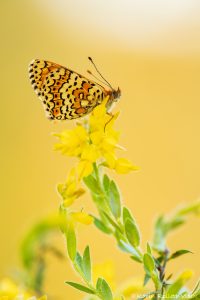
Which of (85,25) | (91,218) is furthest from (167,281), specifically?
(85,25)

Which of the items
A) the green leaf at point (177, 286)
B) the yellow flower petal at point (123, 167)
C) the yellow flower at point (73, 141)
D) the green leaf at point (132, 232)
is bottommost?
the green leaf at point (177, 286)

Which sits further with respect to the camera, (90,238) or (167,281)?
(90,238)

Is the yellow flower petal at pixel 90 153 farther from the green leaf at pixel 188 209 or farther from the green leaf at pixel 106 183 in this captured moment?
the green leaf at pixel 188 209

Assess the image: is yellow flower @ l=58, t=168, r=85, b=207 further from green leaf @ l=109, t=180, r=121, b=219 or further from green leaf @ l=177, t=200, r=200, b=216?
green leaf @ l=177, t=200, r=200, b=216

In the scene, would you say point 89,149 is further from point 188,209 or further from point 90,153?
point 188,209

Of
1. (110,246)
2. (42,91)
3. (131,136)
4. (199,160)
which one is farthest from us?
(131,136)

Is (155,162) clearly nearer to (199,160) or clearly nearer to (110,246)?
(199,160)

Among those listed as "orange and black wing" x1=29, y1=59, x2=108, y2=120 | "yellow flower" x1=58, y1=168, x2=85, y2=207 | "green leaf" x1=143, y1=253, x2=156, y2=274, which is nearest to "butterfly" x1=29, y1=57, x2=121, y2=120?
"orange and black wing" x1=29, y1=59, x2=108, y2=120

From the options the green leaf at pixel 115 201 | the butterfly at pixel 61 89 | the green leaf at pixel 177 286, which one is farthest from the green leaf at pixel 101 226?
the butterfly at pixel 61 89
